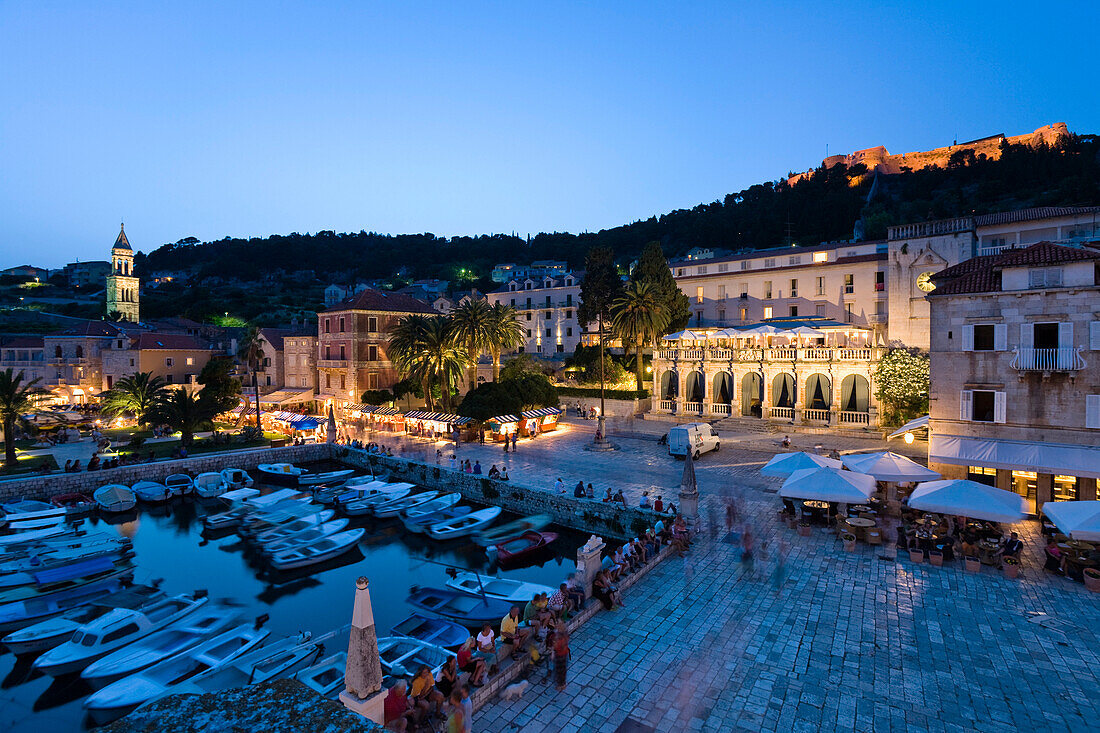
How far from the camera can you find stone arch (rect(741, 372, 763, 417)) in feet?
143

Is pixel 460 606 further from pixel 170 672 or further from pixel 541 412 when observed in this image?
pixel 541 412

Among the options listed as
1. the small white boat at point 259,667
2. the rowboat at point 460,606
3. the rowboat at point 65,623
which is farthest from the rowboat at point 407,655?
the rowboat at point 65,623

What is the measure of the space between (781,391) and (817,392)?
8.64ft

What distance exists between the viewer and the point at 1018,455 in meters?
21.0

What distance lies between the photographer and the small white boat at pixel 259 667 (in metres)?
14.2

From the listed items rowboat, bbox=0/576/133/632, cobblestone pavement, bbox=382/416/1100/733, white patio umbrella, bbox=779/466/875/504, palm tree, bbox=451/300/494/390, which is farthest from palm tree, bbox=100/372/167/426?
white patio umbrella, bbox=779/466/875/504

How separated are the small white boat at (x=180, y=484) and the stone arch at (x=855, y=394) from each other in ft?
144

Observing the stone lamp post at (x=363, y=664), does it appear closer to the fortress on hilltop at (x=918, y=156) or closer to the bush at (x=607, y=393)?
the bush at (x=607, y=393)

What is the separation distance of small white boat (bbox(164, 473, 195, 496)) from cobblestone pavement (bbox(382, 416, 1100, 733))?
30952 mm

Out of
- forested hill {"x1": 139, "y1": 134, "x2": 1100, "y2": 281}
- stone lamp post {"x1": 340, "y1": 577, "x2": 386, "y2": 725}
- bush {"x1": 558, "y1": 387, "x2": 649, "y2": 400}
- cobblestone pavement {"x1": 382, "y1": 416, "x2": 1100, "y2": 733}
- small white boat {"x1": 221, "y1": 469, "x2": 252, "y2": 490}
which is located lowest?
small white boat {"x1": 221, "y1": 469, "x2": 252, "y2": 490}

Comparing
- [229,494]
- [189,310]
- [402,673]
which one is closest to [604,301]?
[229,494]

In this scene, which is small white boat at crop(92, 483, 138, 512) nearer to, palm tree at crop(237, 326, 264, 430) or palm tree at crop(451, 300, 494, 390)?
palm tree at crop(237, 326, 264, 430)

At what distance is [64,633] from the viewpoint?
57.7ft

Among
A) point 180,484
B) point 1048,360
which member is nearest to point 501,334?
point 180,484
